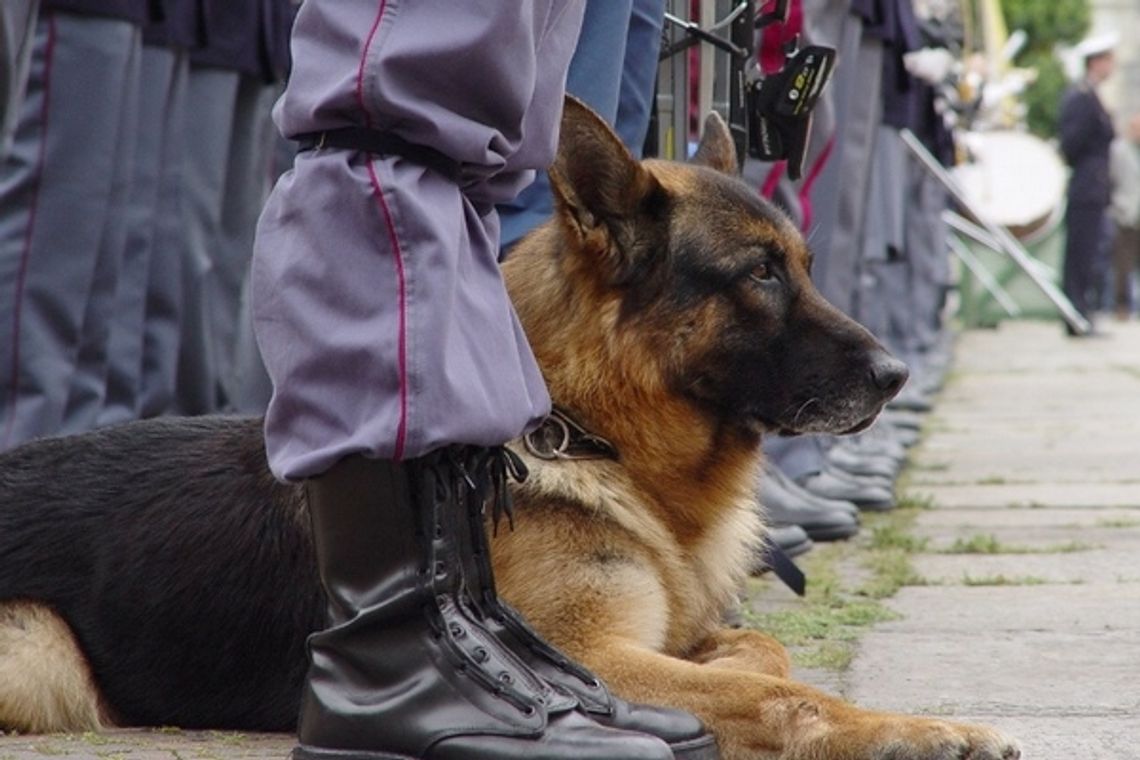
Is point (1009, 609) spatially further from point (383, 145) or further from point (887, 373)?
point (383, 145)

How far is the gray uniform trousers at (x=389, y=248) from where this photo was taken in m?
2.30

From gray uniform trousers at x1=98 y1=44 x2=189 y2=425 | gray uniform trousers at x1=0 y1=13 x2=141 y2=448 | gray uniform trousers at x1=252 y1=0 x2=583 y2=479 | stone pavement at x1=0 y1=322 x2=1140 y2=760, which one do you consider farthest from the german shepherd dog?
gray uniform trousers at x1=98 y1=44 x2=189 y2=425

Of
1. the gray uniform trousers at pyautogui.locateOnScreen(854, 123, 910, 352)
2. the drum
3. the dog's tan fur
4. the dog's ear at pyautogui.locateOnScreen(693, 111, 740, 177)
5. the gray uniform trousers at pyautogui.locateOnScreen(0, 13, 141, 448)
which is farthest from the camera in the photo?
the drum

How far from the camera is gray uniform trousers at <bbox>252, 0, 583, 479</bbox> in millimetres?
2305

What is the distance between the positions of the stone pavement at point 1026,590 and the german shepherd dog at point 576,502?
0.39 meters

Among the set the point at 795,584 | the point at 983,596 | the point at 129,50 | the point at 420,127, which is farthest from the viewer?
the point at 129,50

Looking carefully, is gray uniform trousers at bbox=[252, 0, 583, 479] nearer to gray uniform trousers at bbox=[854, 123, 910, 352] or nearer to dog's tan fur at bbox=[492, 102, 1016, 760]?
dog's tan fur at bbox=[492, 102, 1016, 760]

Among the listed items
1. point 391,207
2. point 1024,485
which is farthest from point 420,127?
point 1024,485

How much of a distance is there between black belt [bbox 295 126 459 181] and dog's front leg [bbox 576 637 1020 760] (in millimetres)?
764

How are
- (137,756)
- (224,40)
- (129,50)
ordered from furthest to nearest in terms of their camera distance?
(224,40), (129,50), (137,756)

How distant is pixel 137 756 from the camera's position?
273cm

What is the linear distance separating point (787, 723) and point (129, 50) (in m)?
2.75

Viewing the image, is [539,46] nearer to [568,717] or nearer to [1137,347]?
[568,717]

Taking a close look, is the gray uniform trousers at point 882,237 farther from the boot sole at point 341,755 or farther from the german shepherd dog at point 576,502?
the boot sole at point 341,755
